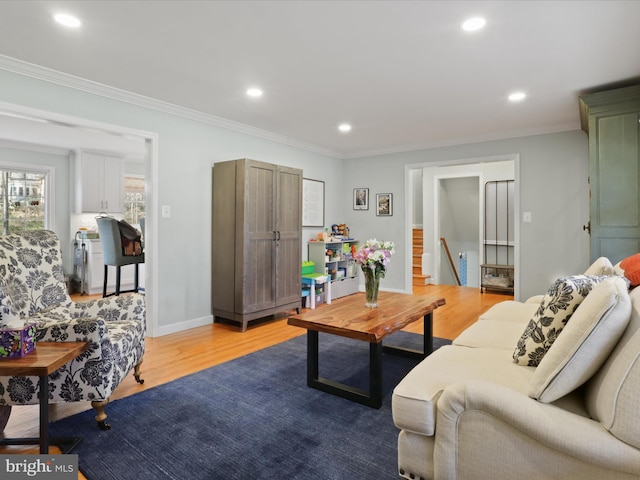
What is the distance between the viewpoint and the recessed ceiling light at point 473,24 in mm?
2221

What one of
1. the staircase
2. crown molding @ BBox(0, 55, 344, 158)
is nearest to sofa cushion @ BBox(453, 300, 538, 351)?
crown molding @ BBox(0, 55, 344, 158)

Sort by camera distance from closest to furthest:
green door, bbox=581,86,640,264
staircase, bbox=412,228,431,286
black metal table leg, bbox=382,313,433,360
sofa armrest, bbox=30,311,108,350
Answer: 1. sofa armrest, bbox=30,311,108,350
2. black metal table leg, bbox=382,313,433,360
3. green door, bbox=581,86,640,264
4. staircase, bbox=412,228,431,286

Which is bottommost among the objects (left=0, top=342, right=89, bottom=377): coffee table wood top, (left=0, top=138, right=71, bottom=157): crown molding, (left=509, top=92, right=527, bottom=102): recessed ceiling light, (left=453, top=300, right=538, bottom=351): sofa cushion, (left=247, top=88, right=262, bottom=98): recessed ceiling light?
(left=453, top=300, right=538, bottom=351): sofa cushion

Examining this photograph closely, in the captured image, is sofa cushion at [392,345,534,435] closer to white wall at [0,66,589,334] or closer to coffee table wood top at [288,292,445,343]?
coffee table wood top at [288,292,445,343]

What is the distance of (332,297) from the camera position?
17.9 ft

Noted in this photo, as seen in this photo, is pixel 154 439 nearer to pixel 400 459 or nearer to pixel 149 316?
pixel 400 459

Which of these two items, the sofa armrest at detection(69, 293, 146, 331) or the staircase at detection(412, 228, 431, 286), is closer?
the sofa armrest at detection(69, 293, 146, 331)

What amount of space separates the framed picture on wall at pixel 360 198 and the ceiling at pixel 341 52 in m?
2.20

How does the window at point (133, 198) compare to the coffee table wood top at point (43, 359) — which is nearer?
the coffee table wood top at point (43, 359)

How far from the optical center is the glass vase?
8.87 ft

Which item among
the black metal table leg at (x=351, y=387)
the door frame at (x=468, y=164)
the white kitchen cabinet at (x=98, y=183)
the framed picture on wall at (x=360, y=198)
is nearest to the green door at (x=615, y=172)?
the door frame at (x=468, y=164)

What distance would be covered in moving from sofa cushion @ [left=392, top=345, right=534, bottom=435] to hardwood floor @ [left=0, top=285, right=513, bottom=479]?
3.97ft

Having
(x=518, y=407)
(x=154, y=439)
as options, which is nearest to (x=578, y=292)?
(x=518, y=407)

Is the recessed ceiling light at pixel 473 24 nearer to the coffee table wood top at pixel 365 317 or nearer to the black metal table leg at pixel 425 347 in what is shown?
the coffee table wood top at pixel 365 317
